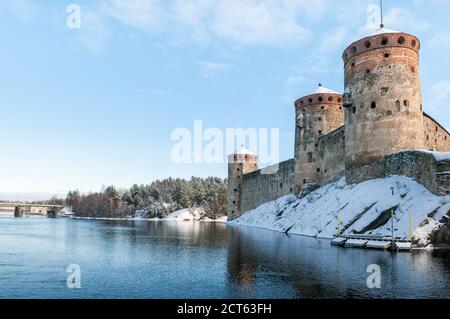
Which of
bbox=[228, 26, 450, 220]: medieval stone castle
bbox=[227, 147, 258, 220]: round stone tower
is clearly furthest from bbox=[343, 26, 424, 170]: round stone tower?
bbox=[227, 147, 258, 220]: round stone tower

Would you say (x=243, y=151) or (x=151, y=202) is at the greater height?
(x=243, y=151)

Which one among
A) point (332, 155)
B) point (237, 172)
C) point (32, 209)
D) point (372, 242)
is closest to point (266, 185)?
point (237, 172)

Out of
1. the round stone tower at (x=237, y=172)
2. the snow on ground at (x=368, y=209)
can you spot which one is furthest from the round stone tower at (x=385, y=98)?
the round stone tower at (x=237, y=172)

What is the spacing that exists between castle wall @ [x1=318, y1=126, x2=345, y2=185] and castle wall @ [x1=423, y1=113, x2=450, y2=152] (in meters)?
8.97

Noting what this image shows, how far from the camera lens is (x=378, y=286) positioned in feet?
38.8

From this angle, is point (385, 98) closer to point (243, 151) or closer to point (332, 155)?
point (332, 155)

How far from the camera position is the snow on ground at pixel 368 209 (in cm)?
2328

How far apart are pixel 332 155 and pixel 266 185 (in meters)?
21.1

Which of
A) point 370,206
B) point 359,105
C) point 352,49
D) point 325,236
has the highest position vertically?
point 352,49

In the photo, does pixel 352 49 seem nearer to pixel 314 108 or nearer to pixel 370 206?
pixel 314 108

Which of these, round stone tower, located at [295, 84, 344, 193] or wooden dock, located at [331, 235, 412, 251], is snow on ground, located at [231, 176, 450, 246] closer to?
wooden dock, located at [331, 235, 412, 251]

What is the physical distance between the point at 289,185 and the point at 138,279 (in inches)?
1741

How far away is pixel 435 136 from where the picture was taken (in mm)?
43094
